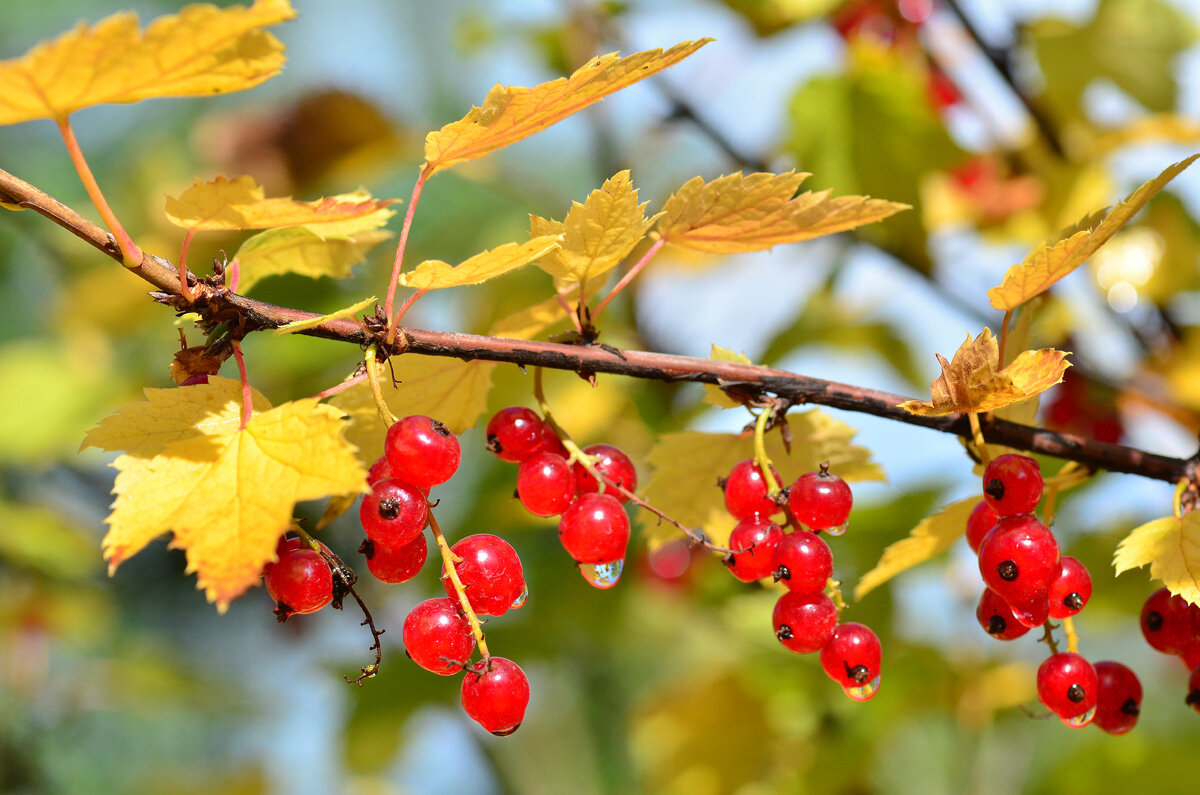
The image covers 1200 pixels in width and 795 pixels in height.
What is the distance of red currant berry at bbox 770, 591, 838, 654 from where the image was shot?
38cm

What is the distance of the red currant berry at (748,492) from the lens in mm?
409

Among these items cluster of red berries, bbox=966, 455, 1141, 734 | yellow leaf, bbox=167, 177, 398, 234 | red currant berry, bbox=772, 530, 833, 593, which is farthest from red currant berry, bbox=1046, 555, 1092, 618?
yellow leaf, bbox=167, 177, 398, 234

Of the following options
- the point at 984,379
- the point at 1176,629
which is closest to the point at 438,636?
the point at 984,379

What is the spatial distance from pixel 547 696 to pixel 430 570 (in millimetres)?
1229

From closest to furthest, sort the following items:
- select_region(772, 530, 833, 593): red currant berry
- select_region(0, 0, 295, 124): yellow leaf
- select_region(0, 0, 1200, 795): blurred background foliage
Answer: select_region(0, 0, 295, 124): yellow leaf → select_region(772, 530, 833, 593): red currant berry → select_region(0, 0, 1200, 795): blurred background foliage

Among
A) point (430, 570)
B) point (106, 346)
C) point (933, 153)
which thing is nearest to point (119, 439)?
point (430, 570)

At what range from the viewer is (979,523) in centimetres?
41

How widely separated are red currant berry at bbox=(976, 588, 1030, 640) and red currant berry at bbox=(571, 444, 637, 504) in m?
0.18

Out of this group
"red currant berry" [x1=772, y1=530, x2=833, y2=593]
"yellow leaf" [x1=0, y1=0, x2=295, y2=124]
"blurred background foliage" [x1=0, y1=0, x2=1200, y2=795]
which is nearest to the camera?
"yellow leaf" [x1=0, y1=0, x2=295, y2=124]

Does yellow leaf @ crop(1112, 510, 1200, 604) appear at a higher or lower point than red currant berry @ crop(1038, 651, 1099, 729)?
higher

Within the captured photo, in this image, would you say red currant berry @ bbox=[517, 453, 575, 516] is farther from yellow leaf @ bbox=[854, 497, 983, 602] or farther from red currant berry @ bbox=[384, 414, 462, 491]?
yellow leaf @ bbox=[854, 497, 983, 602]

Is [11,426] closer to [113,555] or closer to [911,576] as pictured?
[113,555]

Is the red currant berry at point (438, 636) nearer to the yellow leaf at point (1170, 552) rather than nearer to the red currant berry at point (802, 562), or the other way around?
the red currant berry at point (802, 562)

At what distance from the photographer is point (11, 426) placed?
3.72 ft
